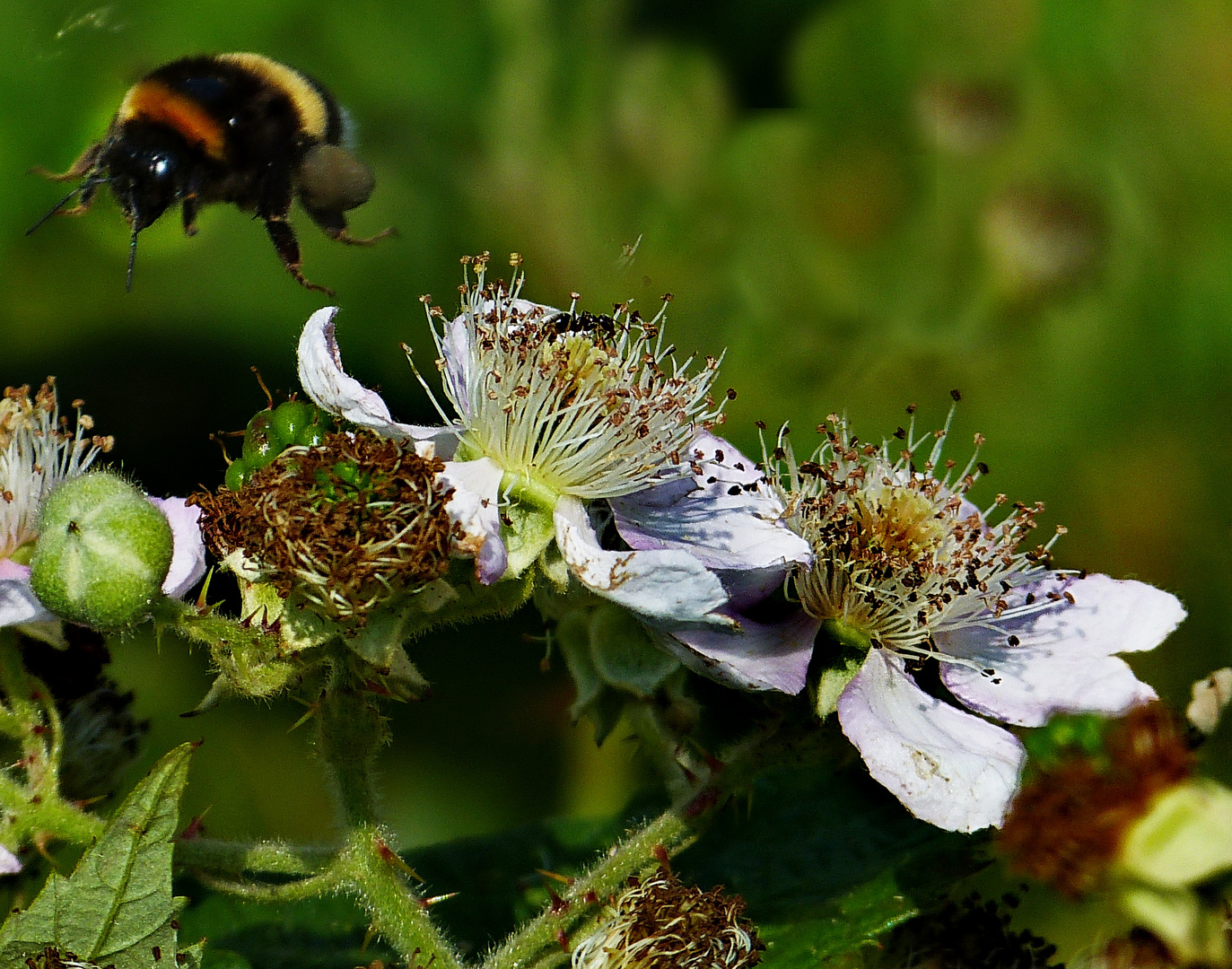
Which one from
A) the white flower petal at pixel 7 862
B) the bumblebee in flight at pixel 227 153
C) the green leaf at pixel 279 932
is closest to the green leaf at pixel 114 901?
the white flower petal at pixel 7 862

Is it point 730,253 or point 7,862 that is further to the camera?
point 730,253

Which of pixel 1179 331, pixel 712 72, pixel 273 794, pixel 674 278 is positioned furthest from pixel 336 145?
A: pixel 1179 331

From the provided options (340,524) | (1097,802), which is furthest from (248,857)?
(1097,802)

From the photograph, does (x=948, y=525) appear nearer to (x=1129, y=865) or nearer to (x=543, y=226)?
(x=1129, y=865)

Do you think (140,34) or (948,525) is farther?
(140,34)

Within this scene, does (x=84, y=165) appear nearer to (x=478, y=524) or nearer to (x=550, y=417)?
(x=550, y=417)

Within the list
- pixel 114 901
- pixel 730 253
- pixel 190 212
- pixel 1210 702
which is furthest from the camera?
pixel 730 253

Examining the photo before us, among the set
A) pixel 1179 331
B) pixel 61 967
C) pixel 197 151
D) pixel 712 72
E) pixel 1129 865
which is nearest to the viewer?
pixel 1129 865
